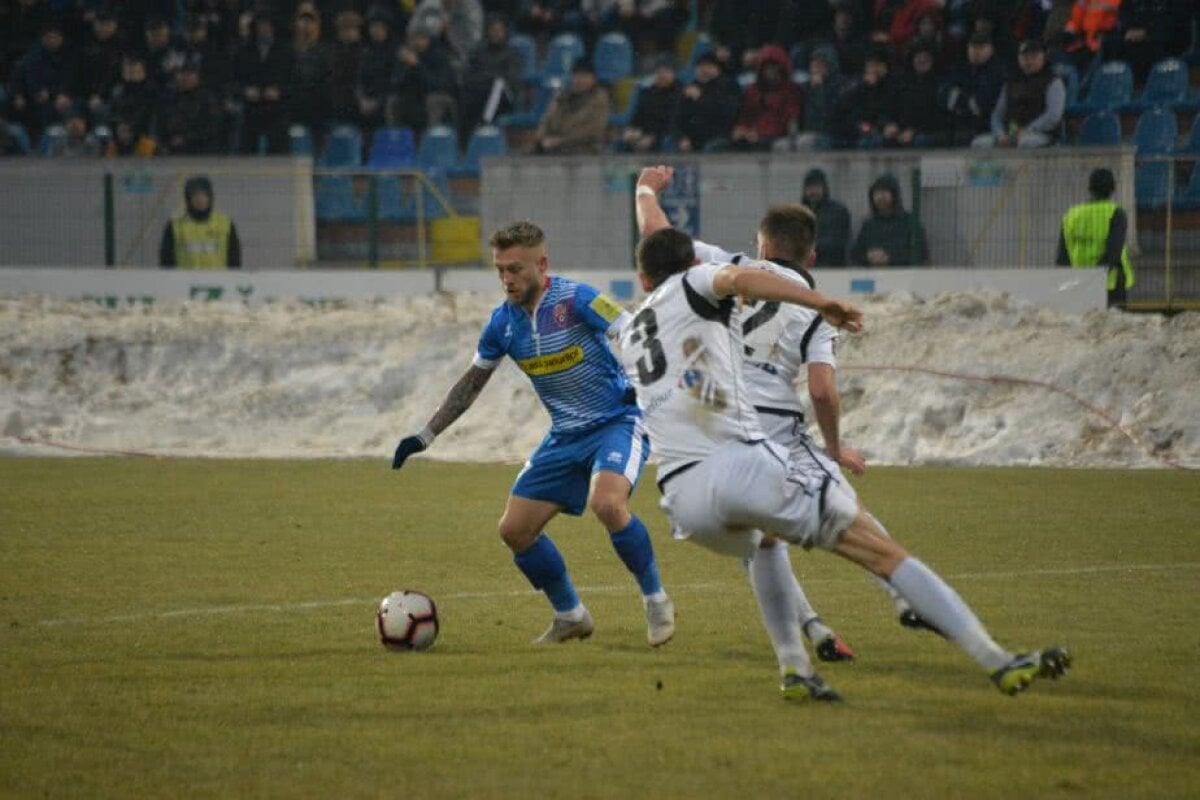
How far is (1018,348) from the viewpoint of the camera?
67.3 feet

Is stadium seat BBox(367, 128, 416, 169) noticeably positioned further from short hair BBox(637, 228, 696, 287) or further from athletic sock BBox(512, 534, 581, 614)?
short hair BBox(637, 228, 696, 287)

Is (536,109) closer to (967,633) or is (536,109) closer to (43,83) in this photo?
(43,83)

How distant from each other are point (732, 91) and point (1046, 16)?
383 cm

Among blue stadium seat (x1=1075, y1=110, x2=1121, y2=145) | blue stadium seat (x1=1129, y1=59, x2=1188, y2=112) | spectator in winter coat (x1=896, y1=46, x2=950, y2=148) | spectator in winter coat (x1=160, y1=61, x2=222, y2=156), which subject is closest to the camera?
spectator in winter coat (x1=896, y1=46, x2=950, y2=148)

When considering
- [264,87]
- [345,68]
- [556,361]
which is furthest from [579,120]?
[556,361]

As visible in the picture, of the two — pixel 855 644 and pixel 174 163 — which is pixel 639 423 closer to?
pixel 855 644

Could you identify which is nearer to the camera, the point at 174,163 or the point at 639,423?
the point at 639,423

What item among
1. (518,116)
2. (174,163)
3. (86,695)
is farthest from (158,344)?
(86,695)

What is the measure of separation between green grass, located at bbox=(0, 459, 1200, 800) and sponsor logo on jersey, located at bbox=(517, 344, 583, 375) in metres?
1.33

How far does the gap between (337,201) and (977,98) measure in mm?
7677

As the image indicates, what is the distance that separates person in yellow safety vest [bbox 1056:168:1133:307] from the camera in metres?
20.3

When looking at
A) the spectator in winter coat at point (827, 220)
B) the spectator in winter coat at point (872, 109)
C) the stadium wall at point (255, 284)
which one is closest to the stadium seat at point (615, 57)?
the spectator in winter coat at point (872, 109)

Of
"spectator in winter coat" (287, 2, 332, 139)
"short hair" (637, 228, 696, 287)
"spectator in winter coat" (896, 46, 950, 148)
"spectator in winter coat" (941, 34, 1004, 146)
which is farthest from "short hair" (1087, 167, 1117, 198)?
"short hair" (637, 228, 696, 287)

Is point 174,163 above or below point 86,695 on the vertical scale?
above
